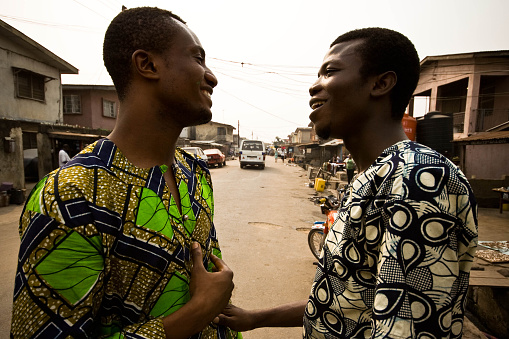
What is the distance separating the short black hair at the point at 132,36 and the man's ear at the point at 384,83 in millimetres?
826

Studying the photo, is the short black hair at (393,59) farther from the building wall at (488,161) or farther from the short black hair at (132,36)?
the building wall at (488,161)

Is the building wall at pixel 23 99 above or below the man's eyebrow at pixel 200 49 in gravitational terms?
above

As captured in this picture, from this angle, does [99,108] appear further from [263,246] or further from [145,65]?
[145,65]

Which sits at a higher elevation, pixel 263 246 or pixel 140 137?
pixel 140 137

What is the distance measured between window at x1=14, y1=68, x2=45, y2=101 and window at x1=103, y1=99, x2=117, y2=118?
214 inches

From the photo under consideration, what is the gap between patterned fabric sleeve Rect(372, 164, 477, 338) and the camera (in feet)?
2.39

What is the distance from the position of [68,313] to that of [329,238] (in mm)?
849

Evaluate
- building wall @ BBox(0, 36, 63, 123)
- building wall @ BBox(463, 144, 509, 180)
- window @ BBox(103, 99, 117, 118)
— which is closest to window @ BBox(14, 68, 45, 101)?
building wall @ BBox(0, 36, 63, 123)

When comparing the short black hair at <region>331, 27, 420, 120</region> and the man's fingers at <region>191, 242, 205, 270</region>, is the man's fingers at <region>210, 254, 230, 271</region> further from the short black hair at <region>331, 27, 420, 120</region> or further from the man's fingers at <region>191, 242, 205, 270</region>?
the short black hair at <region>331, 27, 420, 120</region>

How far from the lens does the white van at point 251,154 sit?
2181 centimetres

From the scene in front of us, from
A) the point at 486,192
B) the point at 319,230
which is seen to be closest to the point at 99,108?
the point at 319,230

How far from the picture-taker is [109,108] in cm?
1905

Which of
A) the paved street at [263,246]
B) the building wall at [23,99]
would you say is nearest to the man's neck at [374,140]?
the paved street at [263,246]

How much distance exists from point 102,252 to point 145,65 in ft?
2.22
